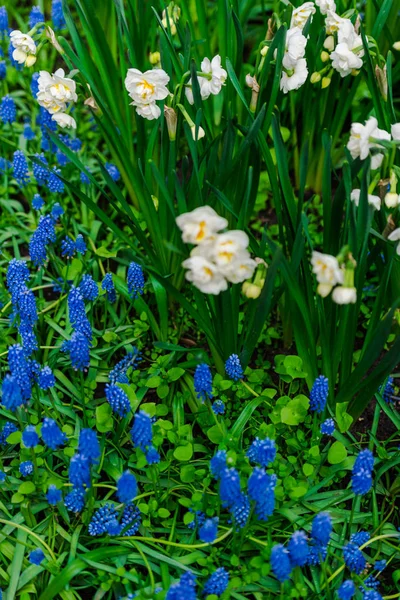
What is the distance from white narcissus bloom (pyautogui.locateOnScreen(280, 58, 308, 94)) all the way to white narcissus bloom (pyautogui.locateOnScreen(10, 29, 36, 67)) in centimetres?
92

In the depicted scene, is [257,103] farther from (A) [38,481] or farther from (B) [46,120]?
(A) [38,481]

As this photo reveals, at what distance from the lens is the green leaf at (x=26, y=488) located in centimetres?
212

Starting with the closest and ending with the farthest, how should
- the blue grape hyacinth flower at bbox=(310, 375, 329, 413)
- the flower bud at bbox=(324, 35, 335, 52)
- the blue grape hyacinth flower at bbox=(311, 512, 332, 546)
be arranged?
the blue grape hyacinth flower at bbox=(311, 512, 332, 546), the blue grape hyacinth flower at bbox=(310, 375, 329, 413), the flower bud at bbox=(324, 35, 335, 52)

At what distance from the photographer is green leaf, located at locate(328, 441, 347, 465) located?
2.22m

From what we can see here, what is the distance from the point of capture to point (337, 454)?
7.30 feet

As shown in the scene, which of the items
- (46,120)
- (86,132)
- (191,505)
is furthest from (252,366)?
(86,132)

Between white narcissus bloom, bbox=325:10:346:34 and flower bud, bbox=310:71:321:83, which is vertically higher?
white narcissus bloom, bbox=325:10:346:34

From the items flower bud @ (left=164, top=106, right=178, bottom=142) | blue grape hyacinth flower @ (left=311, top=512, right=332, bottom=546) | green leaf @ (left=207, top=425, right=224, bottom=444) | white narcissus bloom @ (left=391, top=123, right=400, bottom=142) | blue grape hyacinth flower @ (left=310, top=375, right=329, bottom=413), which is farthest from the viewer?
flower bud @ (left=164, top=106, right=178, bottom=142)

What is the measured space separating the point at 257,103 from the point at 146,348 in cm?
106

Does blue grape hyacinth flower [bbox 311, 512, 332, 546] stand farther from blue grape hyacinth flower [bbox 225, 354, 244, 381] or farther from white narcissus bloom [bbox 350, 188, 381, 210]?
white narcissus bloom [bbox 350, 188, 381, 210]

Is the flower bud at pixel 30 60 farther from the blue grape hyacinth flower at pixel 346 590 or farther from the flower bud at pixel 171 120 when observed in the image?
the blue grape hyacinth flower at pixel 346 590

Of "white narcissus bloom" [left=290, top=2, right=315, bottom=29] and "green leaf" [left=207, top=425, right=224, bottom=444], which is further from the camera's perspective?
"white narcissus bloom" [left=290, top=2, right=315, bottom=29]

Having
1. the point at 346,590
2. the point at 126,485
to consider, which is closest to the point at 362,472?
the point at 346,590

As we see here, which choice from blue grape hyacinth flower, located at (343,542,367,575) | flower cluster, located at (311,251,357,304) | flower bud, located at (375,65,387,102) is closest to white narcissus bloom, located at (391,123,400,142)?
flower bud, located at (375,65,387,102)
